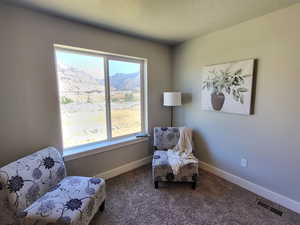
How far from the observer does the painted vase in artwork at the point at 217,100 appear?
2.42 metres

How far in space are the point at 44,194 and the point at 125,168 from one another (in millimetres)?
1377

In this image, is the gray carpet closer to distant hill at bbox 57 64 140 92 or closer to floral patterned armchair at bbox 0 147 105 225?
floral patterned armchair at bbox 0 147 105 225

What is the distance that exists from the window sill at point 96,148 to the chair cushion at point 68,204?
1.51 feet

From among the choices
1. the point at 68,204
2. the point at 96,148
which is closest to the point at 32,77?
the point at 96,148

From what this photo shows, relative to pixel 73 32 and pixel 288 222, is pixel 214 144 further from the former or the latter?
pixel 73 32

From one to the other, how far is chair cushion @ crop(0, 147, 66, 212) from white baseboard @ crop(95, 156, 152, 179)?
31.5 inches

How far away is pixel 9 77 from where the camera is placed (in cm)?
169

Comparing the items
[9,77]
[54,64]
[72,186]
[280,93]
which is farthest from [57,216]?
[280,93]

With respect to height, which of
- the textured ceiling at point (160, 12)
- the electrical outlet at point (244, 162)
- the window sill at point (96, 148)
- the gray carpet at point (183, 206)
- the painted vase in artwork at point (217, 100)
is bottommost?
the gray carpet at point (183, 206)

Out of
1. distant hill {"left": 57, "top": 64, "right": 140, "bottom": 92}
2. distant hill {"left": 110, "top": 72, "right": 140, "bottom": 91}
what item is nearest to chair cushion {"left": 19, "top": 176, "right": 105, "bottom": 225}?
distant hill {"left": 57, "top": 64, "right": 140, "bottom": 92}

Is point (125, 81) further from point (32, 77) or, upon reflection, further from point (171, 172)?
point (171, 172)

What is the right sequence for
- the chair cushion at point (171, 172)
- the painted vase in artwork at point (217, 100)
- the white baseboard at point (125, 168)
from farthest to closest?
the white baseboard at point (125, 168), the painted vase in artwork at point (217, 100), the chair cushion at point (171, 172)

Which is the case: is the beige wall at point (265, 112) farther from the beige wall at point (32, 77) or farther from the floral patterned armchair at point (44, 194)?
the floral patterned armchair at point (44, 194)

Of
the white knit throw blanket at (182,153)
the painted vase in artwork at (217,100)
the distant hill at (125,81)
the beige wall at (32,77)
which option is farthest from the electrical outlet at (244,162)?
the beige wall at (32,77)
